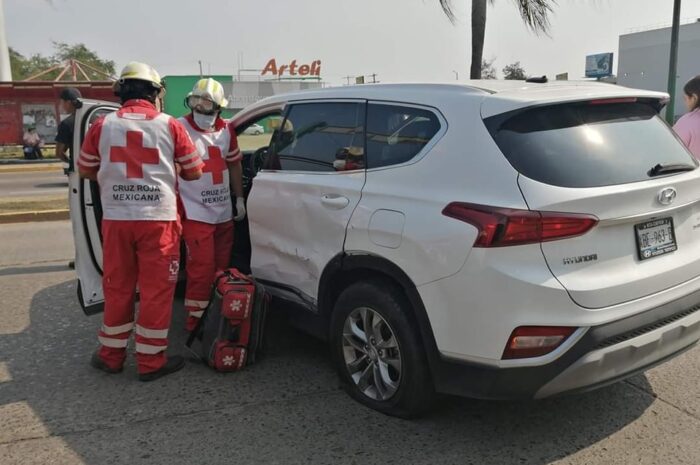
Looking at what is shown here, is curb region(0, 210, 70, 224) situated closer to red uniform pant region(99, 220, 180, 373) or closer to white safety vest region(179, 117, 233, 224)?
white safety vest region(179, 117, 233, 224)

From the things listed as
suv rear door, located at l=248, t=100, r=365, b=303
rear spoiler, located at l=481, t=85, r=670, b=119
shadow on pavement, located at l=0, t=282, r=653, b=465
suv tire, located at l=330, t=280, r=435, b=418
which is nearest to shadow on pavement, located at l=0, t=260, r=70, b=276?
shadow on pavement, located at l=0, t=282, r=653, b=465

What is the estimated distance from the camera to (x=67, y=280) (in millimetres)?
6348

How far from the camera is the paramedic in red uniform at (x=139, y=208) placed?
372 cm

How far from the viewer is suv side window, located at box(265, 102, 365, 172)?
11.9ft

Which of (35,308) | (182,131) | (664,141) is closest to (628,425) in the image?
(664,141)

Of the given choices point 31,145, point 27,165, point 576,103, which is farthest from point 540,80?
point 31,145

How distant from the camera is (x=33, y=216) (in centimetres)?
1040

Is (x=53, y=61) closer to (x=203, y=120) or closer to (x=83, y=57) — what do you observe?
(x=83, y=57)

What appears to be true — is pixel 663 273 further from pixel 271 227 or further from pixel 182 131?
pixel 182 131

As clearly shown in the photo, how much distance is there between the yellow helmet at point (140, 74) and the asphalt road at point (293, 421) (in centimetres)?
174

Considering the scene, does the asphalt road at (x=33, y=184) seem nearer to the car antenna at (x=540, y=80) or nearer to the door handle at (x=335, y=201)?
the door handle at (x=335, y=201)

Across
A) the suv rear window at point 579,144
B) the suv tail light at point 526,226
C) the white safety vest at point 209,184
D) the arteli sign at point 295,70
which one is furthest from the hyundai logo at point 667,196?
the arteli sign at point 295,70

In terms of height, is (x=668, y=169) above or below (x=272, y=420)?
above

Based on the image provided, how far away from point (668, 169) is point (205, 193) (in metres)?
2.95
